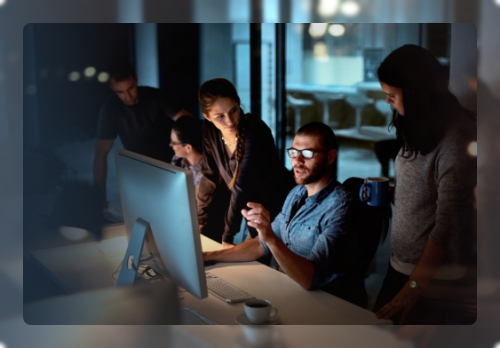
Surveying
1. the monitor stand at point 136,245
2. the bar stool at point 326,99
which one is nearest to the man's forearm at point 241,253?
the monitor stand at point 136,245

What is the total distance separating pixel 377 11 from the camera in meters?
2.36

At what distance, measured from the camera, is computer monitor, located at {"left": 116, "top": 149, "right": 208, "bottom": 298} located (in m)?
1.83

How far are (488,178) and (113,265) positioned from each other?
1.59m

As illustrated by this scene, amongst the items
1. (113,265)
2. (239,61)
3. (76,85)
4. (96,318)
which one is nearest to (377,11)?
(239,61)

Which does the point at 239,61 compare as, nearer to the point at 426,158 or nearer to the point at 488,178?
the point at 426,158

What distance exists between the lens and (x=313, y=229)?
2.33 meters

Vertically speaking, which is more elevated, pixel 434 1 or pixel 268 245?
pixel 434 1

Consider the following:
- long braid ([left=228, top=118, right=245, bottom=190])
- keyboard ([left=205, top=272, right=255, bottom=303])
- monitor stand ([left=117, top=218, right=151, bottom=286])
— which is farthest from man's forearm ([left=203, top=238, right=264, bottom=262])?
monitor stand ([left=117, top=218, right=151, bottom=286])

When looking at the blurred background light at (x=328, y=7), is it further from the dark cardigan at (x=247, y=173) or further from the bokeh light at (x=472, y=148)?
→ the bokeh light at (x=472, y=148)

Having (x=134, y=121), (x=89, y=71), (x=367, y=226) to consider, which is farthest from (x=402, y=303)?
(x=89, y=71)

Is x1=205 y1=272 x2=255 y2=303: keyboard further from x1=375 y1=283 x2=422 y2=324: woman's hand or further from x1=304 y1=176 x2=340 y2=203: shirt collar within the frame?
x1=375 y1=283 x2=422 y2=324: woman's hand

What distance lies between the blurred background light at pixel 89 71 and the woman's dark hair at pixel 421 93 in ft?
3.82

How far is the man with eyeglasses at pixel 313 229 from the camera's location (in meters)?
2.32

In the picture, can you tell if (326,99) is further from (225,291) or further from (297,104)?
(225,291)
